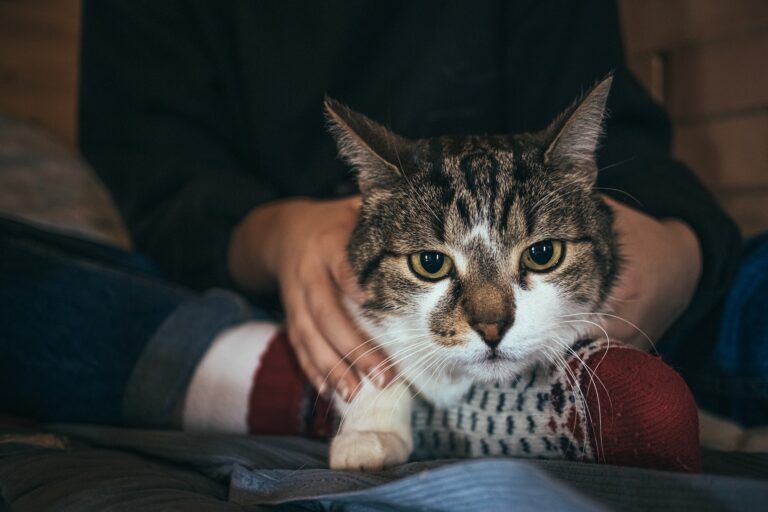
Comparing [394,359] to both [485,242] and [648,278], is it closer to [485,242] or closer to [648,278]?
[485,242]

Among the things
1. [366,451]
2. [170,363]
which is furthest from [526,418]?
[170,363]

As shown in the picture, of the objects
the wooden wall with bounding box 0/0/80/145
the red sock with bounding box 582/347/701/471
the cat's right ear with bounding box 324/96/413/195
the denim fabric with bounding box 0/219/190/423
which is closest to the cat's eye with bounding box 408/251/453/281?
the cat's right ear with bounding box 324/96/413/195

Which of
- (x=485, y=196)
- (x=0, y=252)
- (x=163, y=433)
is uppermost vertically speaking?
(x=485, y=196)

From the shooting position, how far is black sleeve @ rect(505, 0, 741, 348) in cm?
109

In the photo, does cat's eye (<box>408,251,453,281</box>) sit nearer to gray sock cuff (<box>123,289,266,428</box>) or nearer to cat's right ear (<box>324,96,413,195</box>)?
cat's right ear (<box>324,96,413,195</box>)

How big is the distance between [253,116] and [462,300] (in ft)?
2.93

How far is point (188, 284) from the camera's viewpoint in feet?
4.72

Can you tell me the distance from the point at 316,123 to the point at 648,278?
798mm

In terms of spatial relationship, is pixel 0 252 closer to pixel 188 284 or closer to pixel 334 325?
pixel 188 284

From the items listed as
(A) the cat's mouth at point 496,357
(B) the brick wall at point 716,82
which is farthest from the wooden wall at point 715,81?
(A) the cat's mouth at point 496,357

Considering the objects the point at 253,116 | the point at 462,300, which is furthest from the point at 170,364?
the point at 253,116

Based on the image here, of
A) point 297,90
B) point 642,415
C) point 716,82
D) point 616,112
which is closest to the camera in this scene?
point 642,415

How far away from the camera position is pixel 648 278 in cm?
93

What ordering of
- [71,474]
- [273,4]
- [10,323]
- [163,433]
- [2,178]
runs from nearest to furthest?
[71,474], [163,433], [10,323], [273,4], [2,178]
